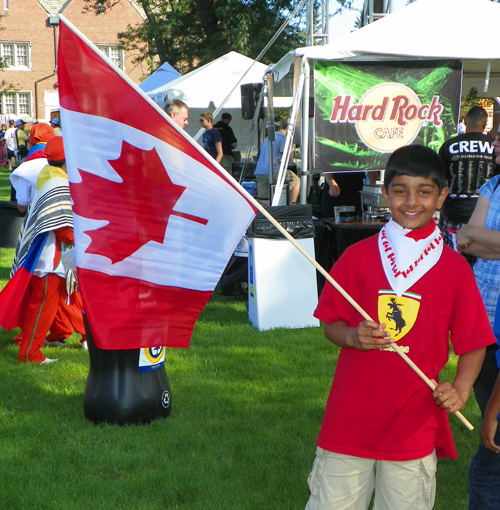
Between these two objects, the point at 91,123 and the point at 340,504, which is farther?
the point at 91,123

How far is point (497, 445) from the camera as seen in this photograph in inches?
102

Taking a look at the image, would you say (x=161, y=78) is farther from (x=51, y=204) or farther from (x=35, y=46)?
(x=35, y=46)

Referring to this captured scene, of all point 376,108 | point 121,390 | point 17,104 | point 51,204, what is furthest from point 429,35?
point 17,104

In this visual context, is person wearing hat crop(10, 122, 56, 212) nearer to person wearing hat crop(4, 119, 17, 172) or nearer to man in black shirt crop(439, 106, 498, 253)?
man in black shirt crop(439, 106, 498, 253)

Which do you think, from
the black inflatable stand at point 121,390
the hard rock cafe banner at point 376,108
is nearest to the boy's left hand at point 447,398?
the black inflatable stand at point 121,390

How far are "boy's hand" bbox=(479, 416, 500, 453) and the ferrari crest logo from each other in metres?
0.43

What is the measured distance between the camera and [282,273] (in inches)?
281

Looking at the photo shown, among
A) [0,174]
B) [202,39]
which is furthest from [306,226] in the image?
[0,174]

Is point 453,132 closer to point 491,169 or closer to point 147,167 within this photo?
point 491,169

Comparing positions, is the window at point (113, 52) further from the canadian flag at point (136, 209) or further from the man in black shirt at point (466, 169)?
the canadian flag at point (136, 209)

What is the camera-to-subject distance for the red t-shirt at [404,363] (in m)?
2.44

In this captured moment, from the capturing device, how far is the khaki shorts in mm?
2477

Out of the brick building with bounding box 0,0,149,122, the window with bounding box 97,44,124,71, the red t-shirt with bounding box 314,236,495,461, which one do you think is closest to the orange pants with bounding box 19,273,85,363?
the red t-shirt with bounding box 314,236,495,461

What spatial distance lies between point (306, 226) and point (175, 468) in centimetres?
372
